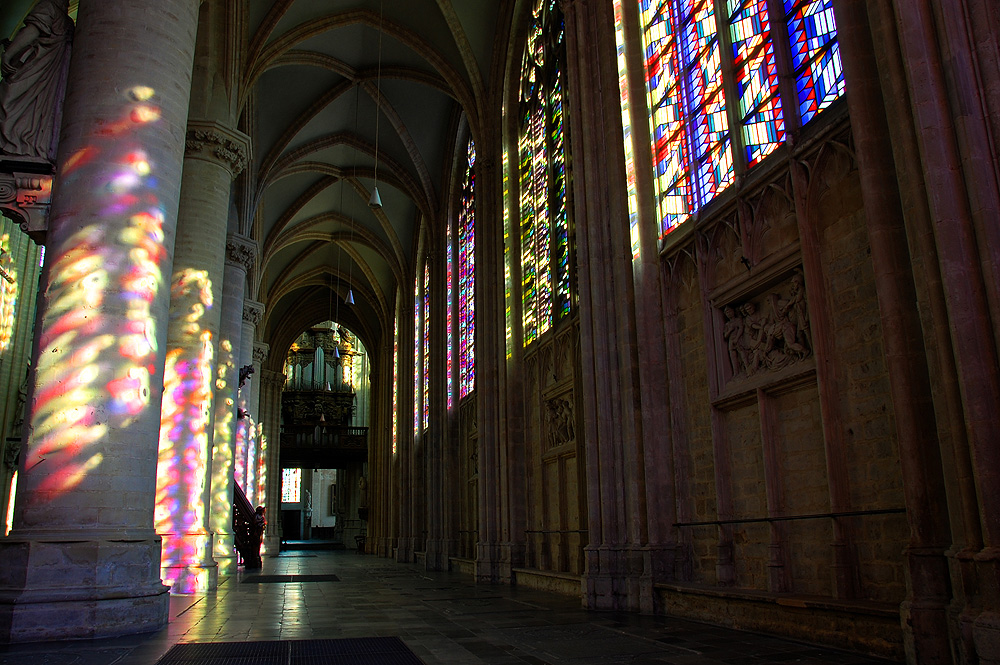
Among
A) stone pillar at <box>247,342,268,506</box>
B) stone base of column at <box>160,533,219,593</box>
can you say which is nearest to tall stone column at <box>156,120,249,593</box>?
stone base of column at <box>160,533,219,593</box>

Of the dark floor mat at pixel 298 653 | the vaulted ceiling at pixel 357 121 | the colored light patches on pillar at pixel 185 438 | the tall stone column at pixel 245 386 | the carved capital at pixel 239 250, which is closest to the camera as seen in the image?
the dark floor mat at pixel 298 653

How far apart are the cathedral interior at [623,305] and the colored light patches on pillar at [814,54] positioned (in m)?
0.04

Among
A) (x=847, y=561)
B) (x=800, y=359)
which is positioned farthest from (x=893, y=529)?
(x=800, y=359)

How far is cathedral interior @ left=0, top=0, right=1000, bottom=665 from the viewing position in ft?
16.5

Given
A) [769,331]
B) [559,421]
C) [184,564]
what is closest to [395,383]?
[559,421]

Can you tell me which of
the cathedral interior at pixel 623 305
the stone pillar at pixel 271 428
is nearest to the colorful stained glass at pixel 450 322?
the cathedral interior at pixel 623 305

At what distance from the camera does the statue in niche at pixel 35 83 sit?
7.34 metres

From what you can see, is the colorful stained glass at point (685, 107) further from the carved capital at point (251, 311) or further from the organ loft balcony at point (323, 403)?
the organ loft balcony at point (323, 403)

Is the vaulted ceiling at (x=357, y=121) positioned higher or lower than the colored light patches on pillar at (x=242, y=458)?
higher

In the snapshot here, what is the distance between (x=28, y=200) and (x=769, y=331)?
7.01 m

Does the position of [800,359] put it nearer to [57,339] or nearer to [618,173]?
[618,173]

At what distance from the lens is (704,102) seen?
30.1 ft

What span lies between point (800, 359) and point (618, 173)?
4.14 meters

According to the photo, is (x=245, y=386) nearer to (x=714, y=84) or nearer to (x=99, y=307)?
(x=99, y=307)
